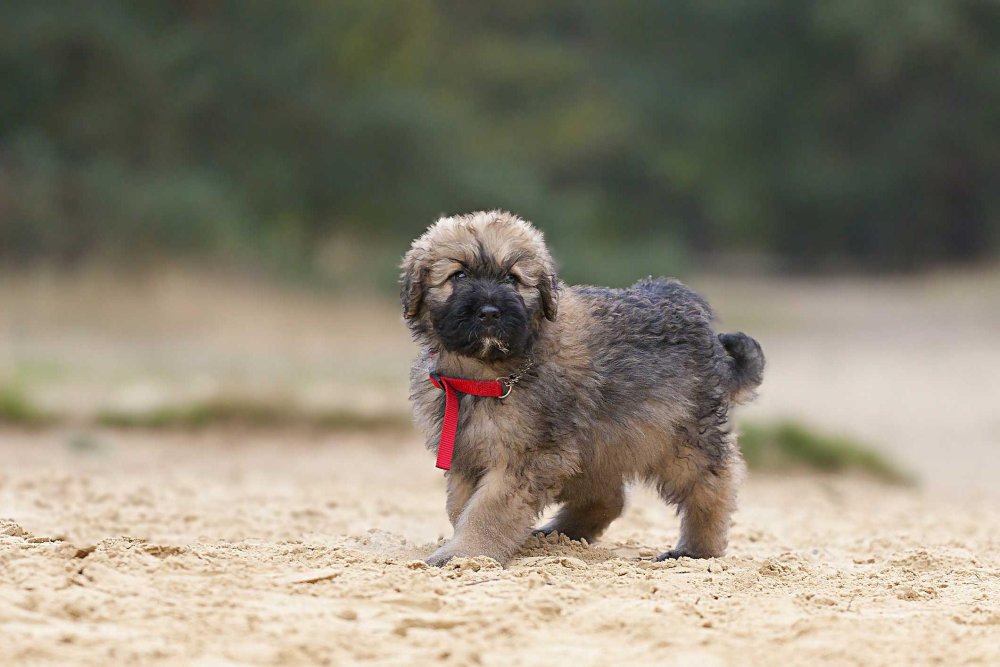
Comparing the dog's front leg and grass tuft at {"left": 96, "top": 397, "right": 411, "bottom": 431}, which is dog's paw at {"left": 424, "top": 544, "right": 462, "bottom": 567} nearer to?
the dog's front leg

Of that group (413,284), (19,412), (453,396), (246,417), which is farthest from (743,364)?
(19,412)

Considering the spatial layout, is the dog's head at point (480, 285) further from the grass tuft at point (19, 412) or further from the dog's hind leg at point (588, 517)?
the grass tuft at point (19, 412)

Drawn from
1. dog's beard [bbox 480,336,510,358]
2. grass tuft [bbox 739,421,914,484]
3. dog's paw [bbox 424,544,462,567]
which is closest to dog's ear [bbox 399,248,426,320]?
dog's beard [bbox 480,336,510,358]

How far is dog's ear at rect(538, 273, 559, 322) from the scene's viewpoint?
5.72 meters

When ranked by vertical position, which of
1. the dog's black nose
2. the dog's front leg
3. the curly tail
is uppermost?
the dog's black nose

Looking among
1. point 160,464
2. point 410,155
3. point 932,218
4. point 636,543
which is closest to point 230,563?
point 636,543

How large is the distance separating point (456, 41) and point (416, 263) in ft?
82.8

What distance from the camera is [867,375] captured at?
2100 cm

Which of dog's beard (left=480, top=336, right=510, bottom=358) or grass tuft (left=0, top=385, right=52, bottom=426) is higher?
dog's beard (left=480, top=336, right=510, bottom=358)

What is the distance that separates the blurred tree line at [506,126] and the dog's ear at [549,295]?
54.5ft

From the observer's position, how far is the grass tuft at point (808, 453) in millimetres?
12531

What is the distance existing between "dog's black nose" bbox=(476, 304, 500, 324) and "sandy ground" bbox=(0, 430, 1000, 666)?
98 cm

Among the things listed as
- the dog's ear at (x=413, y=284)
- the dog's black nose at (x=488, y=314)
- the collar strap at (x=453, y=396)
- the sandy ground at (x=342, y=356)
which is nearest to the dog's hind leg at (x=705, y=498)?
the collar strap at (x=453, y=396)

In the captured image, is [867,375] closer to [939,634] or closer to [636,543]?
[636,543]
